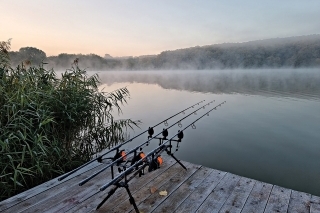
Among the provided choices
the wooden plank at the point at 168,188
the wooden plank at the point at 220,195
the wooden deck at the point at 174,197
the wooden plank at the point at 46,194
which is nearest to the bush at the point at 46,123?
the wooden plank at the point at 46,194

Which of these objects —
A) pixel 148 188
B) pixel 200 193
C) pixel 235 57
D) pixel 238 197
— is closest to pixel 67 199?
pixel 148 188

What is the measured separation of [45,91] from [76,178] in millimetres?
1654

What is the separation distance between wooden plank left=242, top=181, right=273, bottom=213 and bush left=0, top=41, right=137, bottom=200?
265 centimetres

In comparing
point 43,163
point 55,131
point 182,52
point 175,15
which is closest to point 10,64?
point 55,131

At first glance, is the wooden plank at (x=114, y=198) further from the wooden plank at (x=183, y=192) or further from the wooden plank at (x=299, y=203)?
the wooden plank at (x=299, y=203)

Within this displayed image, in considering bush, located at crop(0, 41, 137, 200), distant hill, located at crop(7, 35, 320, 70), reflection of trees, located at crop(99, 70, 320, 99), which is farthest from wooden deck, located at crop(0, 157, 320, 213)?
distant hill, located at crop(7, 35, 320, 70)

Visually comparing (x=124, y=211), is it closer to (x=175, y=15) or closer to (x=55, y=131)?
(x=55, y=131)

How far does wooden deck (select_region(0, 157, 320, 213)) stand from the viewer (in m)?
2.22

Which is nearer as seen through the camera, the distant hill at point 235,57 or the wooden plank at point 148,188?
the wooden plank at point 148,188

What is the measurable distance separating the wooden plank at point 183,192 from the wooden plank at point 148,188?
0.21m

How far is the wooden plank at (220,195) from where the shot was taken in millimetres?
2258

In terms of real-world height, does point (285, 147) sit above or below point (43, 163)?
below

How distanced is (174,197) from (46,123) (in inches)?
88.0

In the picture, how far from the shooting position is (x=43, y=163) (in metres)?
3.10
